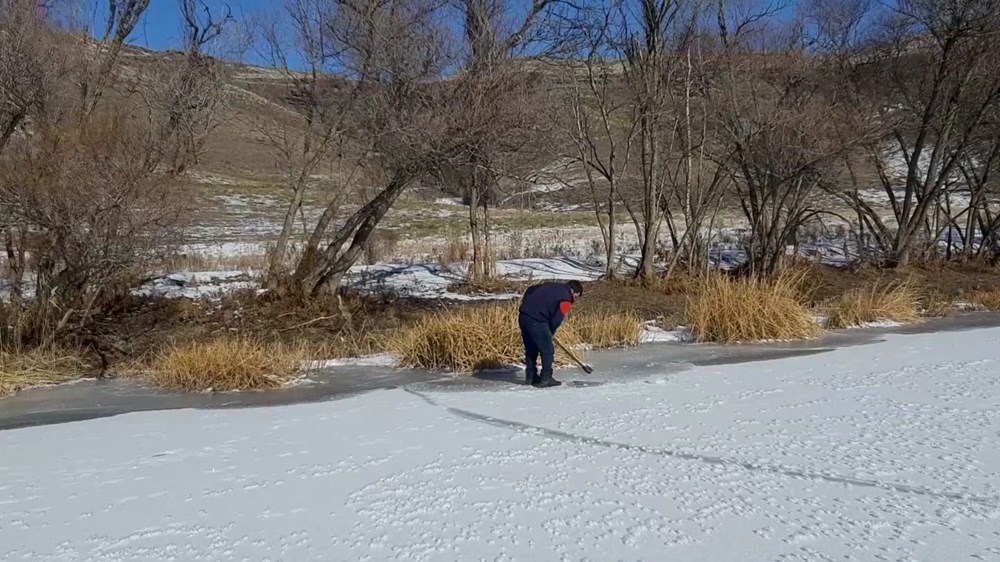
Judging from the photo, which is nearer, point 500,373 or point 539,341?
point 539,341

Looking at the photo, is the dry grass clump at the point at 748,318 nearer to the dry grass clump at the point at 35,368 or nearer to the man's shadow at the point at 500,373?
the man's shadow at the point at 500,373

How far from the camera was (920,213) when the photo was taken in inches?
733

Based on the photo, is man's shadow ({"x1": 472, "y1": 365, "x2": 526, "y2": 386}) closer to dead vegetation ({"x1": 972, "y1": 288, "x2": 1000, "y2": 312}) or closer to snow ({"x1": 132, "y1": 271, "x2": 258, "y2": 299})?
snow ({"x1": 132, "y1": 271, "x2": 258, "y2": 299})

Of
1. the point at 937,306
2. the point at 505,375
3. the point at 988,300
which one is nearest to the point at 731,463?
the point at 505,375

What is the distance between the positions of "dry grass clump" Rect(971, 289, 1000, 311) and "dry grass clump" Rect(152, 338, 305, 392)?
12494mm

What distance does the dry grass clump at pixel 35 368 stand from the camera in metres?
9.40

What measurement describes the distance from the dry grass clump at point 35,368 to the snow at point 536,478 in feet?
7.22

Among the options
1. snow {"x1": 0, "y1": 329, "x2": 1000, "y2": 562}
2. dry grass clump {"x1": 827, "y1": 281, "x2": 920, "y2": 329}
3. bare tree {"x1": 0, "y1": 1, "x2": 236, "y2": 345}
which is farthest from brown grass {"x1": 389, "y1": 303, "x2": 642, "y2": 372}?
dry grass clump {"x1": 827, "y1": 281, "x2": 920, "y2": 329}

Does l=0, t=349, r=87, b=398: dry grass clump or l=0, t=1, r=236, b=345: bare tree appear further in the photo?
l=0, t=1, r=236, b=345: bare tree

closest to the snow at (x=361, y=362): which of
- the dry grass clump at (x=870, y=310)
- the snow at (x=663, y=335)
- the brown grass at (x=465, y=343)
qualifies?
the brown grass at (x=465, y=343)

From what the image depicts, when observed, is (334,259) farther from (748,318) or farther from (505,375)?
(748,318)

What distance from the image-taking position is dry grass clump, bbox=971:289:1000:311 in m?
15.0

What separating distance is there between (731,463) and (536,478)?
1337 mm

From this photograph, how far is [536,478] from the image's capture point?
5.45m
